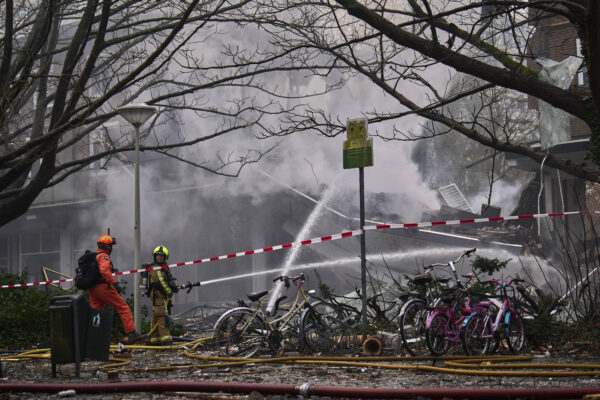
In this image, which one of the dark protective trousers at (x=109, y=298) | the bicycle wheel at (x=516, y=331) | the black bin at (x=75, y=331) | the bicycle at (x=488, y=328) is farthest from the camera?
the dark protective trousers at (x=109, y=298)

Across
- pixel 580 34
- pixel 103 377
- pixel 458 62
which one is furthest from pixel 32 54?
pixel 580 34

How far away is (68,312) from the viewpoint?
784 centimetres

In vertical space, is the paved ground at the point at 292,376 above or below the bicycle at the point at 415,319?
below

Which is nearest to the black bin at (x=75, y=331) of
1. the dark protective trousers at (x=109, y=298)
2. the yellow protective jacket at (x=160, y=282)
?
the dark protective trousers at (x=109, y=298)

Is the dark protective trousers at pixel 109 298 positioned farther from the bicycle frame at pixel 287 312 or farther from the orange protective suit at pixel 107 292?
the bicycle frame at pixel 287 312

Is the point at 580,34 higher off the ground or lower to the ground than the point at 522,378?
higher

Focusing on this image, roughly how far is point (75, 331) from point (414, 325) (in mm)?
3500

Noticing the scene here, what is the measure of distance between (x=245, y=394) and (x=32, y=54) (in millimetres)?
5735

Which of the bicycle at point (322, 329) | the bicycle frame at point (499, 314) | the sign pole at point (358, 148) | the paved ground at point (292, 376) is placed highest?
the sign pole at point (358, 148)

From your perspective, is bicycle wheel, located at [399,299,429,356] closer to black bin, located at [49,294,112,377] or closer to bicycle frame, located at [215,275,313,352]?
bicycle frame, located at [215,275,313,352]

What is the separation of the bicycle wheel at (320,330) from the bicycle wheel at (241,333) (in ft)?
1.49

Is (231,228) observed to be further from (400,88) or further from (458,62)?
(458,62)

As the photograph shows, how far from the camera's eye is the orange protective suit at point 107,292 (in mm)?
10586

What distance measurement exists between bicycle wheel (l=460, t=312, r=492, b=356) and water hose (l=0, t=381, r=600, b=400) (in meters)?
2.99
